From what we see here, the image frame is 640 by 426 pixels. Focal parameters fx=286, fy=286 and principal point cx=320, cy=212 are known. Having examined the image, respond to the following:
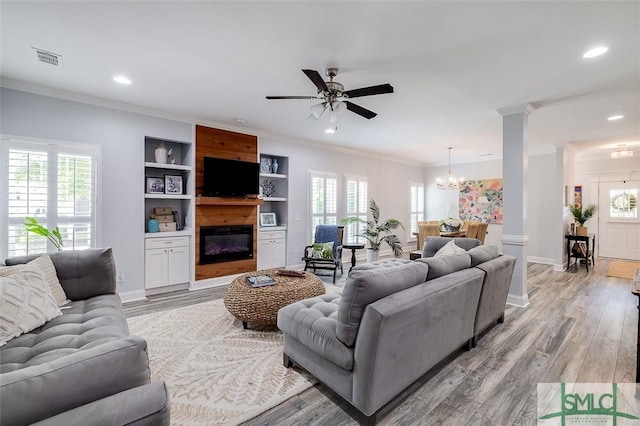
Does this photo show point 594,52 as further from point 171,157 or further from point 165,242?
point 165,242

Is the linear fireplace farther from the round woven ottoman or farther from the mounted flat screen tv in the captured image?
the round woven ottoman

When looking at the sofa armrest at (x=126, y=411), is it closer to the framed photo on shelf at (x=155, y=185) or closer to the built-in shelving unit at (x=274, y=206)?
the framed photo on shelf at (x=155, y=185)

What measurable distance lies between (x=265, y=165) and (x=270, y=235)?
4.49 ft

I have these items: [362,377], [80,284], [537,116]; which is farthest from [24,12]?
[537,116]

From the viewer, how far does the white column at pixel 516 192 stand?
3.82 meters

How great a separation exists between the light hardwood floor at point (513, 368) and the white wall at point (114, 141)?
0.84 metres

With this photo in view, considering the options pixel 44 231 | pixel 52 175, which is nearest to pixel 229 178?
pixel 52 175

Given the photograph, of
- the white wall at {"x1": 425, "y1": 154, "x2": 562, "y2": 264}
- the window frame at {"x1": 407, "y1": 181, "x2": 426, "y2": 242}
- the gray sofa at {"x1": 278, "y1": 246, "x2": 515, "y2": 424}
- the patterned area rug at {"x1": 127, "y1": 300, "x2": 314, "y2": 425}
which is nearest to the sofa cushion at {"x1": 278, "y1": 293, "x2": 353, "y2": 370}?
the gray sofa at {"x1": 278, "y1": 246, "x2": 515, "y2": 424}

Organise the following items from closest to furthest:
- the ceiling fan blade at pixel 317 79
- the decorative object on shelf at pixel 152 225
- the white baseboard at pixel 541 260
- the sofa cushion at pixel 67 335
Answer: the sofa cushion at pixel 67 335, the ceiling fan blade at pixel 317 79, the decorative object on shelf at pixel 152 225, the white baseboard at pixel 541 260

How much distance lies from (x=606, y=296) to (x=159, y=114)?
711 cm

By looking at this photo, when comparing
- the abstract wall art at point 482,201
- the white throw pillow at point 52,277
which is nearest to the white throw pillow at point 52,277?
the white throw pillow at point 52,277

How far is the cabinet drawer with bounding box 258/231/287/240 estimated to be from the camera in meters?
5.42

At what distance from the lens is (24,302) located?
6.12 feet

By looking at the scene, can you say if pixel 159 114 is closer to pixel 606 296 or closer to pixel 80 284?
pixel 80 284
